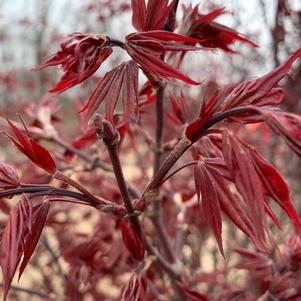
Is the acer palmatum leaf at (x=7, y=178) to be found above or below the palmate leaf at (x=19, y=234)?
above

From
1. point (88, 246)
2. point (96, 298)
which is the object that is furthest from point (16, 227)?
point (96, 298)

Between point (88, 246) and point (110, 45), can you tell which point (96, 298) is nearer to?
point (88, 246)

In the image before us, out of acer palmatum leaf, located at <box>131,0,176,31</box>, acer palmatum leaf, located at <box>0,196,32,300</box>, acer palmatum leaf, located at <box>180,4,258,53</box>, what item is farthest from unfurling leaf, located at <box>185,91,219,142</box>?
acer palmatum leaf, located at <box>180,4,258,53</box>

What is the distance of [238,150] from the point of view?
25.3 inches

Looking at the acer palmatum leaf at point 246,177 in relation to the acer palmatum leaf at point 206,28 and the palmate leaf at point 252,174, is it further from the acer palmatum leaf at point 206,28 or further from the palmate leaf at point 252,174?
the acer palmatum leaf at point 206,28

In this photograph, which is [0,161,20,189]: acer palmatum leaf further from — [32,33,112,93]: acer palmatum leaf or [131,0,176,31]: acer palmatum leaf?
[131,0,176,31]: acer palmatum leaf

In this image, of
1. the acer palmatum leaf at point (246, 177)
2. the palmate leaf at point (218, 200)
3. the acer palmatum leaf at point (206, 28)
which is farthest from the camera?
the acer palmatum leaf at point (206, 28)

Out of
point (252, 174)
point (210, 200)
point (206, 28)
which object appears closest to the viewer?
point (252, 174)

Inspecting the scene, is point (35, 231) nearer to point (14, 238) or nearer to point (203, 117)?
point (14, 238)

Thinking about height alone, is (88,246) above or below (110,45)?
below

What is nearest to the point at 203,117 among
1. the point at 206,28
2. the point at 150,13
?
the point at 150,13

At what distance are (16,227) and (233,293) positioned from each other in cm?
89

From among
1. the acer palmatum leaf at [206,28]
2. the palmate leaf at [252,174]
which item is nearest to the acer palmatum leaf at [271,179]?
the palmate leaf at [252,174]

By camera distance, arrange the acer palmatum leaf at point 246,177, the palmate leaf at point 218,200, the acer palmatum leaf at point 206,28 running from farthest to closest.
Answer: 1. the acer palmatum leaf at point 206,28
2. the palmate leaf at point 218,200
3. the acer palmatum leaf at point 246,177
